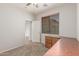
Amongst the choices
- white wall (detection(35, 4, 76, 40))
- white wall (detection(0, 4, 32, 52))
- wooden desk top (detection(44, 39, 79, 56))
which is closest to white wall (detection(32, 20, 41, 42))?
white wall (detection(35, 4, 76, 40))

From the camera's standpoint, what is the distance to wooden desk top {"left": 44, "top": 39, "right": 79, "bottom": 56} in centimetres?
142

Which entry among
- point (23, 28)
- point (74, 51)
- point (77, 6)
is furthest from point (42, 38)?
point (77, 6)

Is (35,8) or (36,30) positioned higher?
(35,8)

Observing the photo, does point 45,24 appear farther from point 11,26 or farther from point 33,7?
point 11,26

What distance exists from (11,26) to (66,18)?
2.89 feet

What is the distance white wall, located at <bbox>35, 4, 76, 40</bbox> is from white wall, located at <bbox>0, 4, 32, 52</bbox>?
0.26 m

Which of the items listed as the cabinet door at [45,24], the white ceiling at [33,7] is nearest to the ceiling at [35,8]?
the white ceiling at [33,7]

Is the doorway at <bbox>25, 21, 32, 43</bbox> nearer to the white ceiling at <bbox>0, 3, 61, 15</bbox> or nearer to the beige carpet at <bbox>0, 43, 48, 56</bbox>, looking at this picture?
the beige carpet at <bbox>0, 43, 48, 56</bbox>

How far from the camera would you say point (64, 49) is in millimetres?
1534

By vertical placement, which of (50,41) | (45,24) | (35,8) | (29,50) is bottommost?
(29,50)

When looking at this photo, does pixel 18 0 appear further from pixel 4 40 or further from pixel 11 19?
pixel 4 40

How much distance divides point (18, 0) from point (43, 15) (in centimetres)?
45

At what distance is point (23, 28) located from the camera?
1671 mm

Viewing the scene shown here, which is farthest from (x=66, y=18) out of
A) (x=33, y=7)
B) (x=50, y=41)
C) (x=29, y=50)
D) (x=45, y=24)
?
(x=29, y=50)
